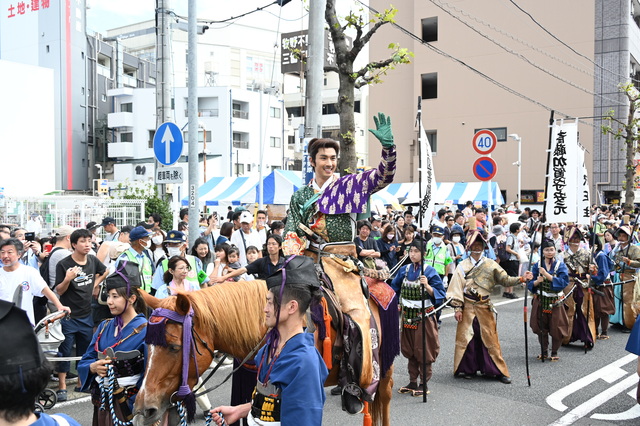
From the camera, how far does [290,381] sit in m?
2.58

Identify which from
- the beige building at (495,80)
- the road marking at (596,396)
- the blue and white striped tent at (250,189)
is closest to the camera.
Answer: the road marking at (596,396)

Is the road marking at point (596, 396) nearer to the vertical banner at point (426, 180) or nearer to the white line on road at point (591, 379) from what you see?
the white line on road at point (591, 379)

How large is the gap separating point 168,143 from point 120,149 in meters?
37.9

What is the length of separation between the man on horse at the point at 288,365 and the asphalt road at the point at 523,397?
3591mm

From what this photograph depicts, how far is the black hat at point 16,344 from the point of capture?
5.77ft

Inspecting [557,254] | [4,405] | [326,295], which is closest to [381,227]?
[557,254]

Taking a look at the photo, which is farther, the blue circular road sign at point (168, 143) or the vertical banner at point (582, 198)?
the blue circular road sign at point (168, 143)

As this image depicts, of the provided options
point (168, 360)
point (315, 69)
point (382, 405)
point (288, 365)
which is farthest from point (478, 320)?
point (288, 365)

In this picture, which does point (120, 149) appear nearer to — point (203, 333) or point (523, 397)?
point (523, 397)

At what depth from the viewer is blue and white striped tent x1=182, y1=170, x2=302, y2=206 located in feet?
59.2

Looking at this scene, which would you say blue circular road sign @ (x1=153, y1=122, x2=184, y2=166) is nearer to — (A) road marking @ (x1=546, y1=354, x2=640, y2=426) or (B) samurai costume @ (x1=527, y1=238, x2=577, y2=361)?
(B) samurai costume @ (x1=527, y1=238, x2=577, y2=361)

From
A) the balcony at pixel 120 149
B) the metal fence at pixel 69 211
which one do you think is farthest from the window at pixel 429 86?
the metal fence at pixel 69 211

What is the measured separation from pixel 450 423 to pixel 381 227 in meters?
7.67

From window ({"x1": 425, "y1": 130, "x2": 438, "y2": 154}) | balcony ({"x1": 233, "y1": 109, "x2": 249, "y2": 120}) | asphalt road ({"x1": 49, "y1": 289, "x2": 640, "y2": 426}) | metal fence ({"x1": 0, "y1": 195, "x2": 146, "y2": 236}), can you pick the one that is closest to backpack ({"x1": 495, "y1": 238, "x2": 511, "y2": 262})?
asphalt road ({"x1": 49, "y1": 289, "x2": 640, "y2": 426})
